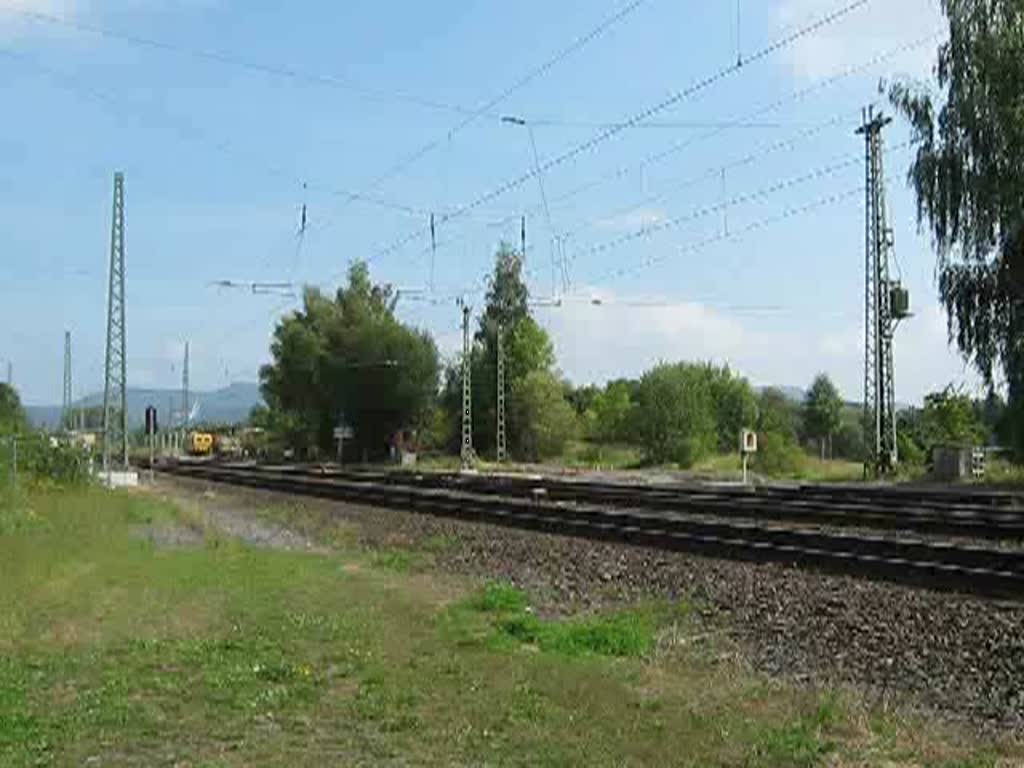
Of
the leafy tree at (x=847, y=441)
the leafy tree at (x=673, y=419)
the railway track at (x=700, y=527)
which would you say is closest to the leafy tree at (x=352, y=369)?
the leafy tree at (x=673, y=419)

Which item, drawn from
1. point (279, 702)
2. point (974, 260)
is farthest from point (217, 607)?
point (974, 260)

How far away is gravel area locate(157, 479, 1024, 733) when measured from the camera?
36.5 ft

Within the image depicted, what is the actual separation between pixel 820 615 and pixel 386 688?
686 cm

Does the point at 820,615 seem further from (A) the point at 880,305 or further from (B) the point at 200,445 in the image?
(B) the point at 200,445

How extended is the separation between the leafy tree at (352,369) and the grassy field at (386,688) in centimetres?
8391

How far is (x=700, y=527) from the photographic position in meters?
26.0

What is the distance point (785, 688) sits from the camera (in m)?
10.5

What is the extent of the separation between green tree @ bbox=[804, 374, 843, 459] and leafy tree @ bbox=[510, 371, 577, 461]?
5648 cm

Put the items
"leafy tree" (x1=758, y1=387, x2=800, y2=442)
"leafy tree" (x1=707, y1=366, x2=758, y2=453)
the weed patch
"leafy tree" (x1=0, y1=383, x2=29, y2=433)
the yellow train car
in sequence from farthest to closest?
the yellow train car → "leafy tree" (x1=758, y1=387, x2=800, y2=442) → "leafy tree" (x1=707, y1=366, x2=758, y2=453) → "leafy tree" (x1=0, y1=383, x2=29, y2=433) → the weed patch

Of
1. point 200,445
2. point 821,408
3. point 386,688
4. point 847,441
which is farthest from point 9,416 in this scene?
point 821,408

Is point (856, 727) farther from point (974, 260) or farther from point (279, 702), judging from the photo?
point (974, 260)

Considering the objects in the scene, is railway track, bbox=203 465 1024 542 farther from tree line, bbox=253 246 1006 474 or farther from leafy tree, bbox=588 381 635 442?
leafy tree, bbox=588 381 635 442

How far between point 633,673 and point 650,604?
5.69 meters

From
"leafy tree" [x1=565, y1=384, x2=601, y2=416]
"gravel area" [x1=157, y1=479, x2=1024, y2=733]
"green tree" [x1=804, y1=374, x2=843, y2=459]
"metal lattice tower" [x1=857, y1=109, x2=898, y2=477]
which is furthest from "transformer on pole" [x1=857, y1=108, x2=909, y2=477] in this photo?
"green tree" [x1=804, y1=374, x2=843, y2=459]
